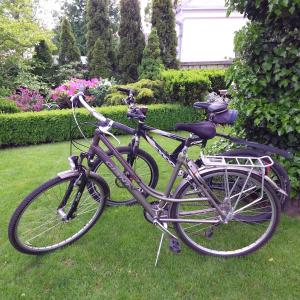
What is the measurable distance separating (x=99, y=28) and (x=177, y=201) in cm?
1090

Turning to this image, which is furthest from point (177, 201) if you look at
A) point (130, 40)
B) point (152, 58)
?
point (130, 40)

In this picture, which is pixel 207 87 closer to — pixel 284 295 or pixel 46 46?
pixel 284 295

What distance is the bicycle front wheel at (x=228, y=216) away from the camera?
253cm

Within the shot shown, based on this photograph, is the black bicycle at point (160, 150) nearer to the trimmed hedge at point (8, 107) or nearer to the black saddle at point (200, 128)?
the black saddle at point (200, 128)

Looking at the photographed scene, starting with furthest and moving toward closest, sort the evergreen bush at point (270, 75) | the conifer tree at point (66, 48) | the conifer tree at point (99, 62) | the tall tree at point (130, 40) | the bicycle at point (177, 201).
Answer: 1. the conifer tree at point (66, 48)
2. the conifer tree at point (99, 62)
3. the tall tree at point (130, 40)
4. the evergreen bush at point (270, 75)
5. the bicycle at point (177, 201)

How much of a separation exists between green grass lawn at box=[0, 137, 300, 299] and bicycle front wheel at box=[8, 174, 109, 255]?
13cm

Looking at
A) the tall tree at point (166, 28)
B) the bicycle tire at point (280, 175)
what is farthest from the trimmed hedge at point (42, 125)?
the tall tree at point (166, 28)

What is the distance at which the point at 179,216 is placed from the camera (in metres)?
2.63

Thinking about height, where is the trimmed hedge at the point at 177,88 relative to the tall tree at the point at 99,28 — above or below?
below

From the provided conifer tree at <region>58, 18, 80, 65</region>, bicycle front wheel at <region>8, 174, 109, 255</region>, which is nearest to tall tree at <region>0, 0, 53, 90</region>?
conifer tree at <region>58, 18, 80, 65</region>

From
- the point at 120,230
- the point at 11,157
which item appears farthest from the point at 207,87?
the point at 120,230

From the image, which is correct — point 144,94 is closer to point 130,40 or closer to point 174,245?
point 130,40

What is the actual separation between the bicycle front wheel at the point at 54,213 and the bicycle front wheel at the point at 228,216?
73 centimetres

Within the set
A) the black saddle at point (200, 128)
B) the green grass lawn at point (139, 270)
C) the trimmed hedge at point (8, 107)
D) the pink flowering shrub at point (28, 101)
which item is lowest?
the pink flowering shrub at point (28, 101)
